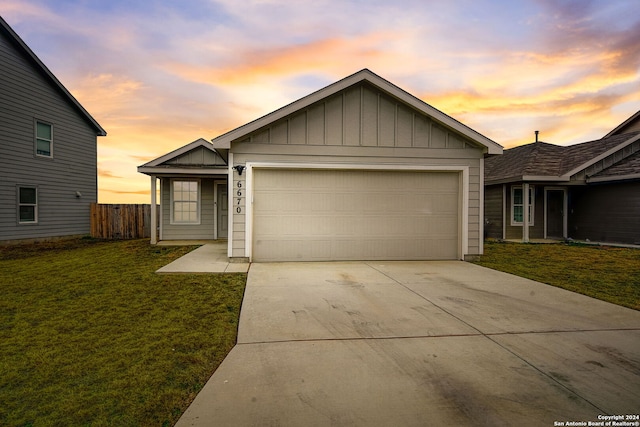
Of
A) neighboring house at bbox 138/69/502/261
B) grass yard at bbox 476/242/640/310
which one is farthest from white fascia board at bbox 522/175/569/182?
neighboring house at bbox 138/69/502/261

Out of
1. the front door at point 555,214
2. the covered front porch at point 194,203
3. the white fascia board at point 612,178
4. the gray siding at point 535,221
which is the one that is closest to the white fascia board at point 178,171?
the covered front porch at point 194,203

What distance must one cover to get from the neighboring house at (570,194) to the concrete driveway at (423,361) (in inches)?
417

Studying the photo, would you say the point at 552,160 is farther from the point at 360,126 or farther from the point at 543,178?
the point at 360,126

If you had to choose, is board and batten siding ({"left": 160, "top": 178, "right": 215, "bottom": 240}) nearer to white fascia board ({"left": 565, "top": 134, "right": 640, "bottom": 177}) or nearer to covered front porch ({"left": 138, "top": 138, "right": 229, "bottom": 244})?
covered front porch ({"left": 138, "top": 138, "right": 229, "bottom": 244})

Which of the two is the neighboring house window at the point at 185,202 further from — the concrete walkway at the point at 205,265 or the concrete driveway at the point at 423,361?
the concrete driveway at the point at 423,361

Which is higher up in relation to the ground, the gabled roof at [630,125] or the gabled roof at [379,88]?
the gabled roof at [630,125]

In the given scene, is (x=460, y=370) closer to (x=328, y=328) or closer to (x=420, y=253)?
(x=328, y=328)

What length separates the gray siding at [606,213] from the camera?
1298 centimetres

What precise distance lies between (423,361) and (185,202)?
12.9m

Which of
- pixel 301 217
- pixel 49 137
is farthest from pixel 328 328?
pixel 49 137

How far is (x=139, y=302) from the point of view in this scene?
16.9 feet

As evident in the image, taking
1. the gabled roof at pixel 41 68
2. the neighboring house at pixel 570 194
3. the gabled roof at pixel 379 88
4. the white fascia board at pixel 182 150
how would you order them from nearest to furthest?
1. the gabled roof at pixel 379 88
2. the white fascia board at pixel 182 150
3. the gabled roof at pixel 41 68
4. the neighboring house at pixel 570 194

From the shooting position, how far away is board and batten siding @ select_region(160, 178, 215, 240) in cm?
1388

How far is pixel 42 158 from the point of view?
1425 centimetres
